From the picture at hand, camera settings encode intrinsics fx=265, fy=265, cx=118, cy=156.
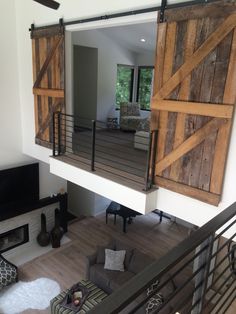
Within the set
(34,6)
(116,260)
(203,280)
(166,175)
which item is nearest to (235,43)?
(166,175)

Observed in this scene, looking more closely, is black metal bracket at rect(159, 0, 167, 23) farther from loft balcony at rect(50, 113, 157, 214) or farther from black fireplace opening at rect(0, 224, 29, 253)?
black fireplace opening at rect(0, 224, 29, 253)

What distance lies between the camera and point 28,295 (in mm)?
5504

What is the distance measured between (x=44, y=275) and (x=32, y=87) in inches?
164

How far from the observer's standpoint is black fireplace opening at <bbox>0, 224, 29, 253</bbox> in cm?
645

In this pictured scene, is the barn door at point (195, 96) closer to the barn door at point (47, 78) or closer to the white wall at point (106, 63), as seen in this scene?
the barn door at point (47, 78)

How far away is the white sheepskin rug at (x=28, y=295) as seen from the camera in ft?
17.2

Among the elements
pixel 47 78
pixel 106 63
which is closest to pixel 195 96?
pixel 47 78

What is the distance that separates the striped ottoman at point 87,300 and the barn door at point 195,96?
2.84 m

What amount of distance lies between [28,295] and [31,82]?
4.38 meters

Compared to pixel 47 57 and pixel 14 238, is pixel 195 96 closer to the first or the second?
pixel 47 57

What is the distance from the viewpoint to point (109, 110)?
856 centimetres

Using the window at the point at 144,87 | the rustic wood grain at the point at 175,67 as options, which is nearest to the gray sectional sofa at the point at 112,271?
the rustic wood grain at the point at 175,67

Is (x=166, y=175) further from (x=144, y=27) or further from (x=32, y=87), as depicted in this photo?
(x=144, y=27)

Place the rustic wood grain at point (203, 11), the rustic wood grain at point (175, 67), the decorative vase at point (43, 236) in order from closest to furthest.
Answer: the rustic wood grain at point (203, 11) → the rustic wood grain at point (175, 67) → the decorative vase at point (43, 236)
